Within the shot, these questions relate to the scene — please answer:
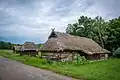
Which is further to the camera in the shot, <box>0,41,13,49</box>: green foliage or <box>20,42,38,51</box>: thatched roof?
<box>0,41,13,49</box>: green foliage

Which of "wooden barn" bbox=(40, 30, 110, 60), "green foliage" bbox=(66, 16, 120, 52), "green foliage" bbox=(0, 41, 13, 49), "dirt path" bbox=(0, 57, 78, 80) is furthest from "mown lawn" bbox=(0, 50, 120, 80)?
"green foliage" bbox=(0, 41, 13, 49)

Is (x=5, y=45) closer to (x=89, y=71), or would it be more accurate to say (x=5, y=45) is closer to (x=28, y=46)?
(x=28, y=46)

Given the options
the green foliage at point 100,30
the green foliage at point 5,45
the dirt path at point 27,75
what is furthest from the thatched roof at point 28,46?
the dirt path at point 27,75

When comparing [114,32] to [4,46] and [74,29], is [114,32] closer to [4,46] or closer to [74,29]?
[74,29]

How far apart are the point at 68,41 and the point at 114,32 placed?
19.4 meters

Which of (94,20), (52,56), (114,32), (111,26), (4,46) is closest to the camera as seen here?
(52,56)

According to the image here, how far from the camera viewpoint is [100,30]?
53.5 meters

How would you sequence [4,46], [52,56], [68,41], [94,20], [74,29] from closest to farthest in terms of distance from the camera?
[52,56] → [68,41] → [94,20] → [74,29] → [4,46]

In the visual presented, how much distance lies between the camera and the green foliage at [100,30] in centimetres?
4972

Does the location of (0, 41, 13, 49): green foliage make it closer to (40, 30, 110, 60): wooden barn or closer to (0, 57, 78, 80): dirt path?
(40, 30, 110, 60): wooden barn

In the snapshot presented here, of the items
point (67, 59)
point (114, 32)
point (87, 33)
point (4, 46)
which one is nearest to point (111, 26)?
point (114, 32)

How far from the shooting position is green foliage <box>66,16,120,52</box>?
163 ft

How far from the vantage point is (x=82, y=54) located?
3619 cm

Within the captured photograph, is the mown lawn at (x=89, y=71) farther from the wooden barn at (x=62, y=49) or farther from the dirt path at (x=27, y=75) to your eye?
the wooden barn at (x=62, y=49)
